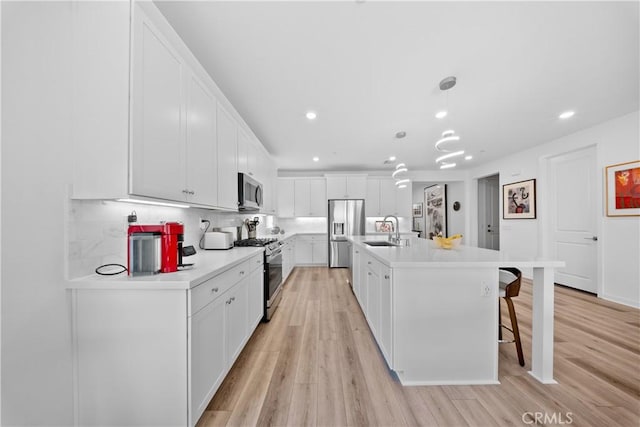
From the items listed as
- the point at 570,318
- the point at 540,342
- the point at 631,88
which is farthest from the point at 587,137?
the point at 540,342

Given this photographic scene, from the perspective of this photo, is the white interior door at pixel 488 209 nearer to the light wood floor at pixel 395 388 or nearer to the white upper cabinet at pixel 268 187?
the light wood floor at pixel 395 388

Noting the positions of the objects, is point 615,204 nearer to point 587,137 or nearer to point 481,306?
point 587,137

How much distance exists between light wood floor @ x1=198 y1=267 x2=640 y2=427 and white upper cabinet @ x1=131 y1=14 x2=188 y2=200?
1445 millimetres

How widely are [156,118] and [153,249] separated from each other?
779 mm

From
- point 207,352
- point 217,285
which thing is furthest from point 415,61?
point 207,352

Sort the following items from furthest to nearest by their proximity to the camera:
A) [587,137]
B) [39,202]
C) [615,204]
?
[587,137]
[615,204]
[39,202]

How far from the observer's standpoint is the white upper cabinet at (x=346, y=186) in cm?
602

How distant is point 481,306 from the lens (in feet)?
5.45

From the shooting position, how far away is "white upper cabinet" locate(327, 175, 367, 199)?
19.7 ft

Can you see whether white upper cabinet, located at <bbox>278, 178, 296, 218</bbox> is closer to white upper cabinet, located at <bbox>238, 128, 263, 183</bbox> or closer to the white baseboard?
white upper cabinet, located at <bbox>238, 128, 263, 183</bbox>

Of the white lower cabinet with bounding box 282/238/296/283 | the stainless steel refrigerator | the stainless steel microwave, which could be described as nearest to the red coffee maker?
the stainless steel microwave

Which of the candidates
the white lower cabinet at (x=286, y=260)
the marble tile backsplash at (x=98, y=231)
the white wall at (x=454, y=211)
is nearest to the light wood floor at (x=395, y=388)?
the marble tile backsplash at (x=98, y=231)

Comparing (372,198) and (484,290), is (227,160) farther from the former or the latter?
(372,198)

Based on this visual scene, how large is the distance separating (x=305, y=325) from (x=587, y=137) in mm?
5049
